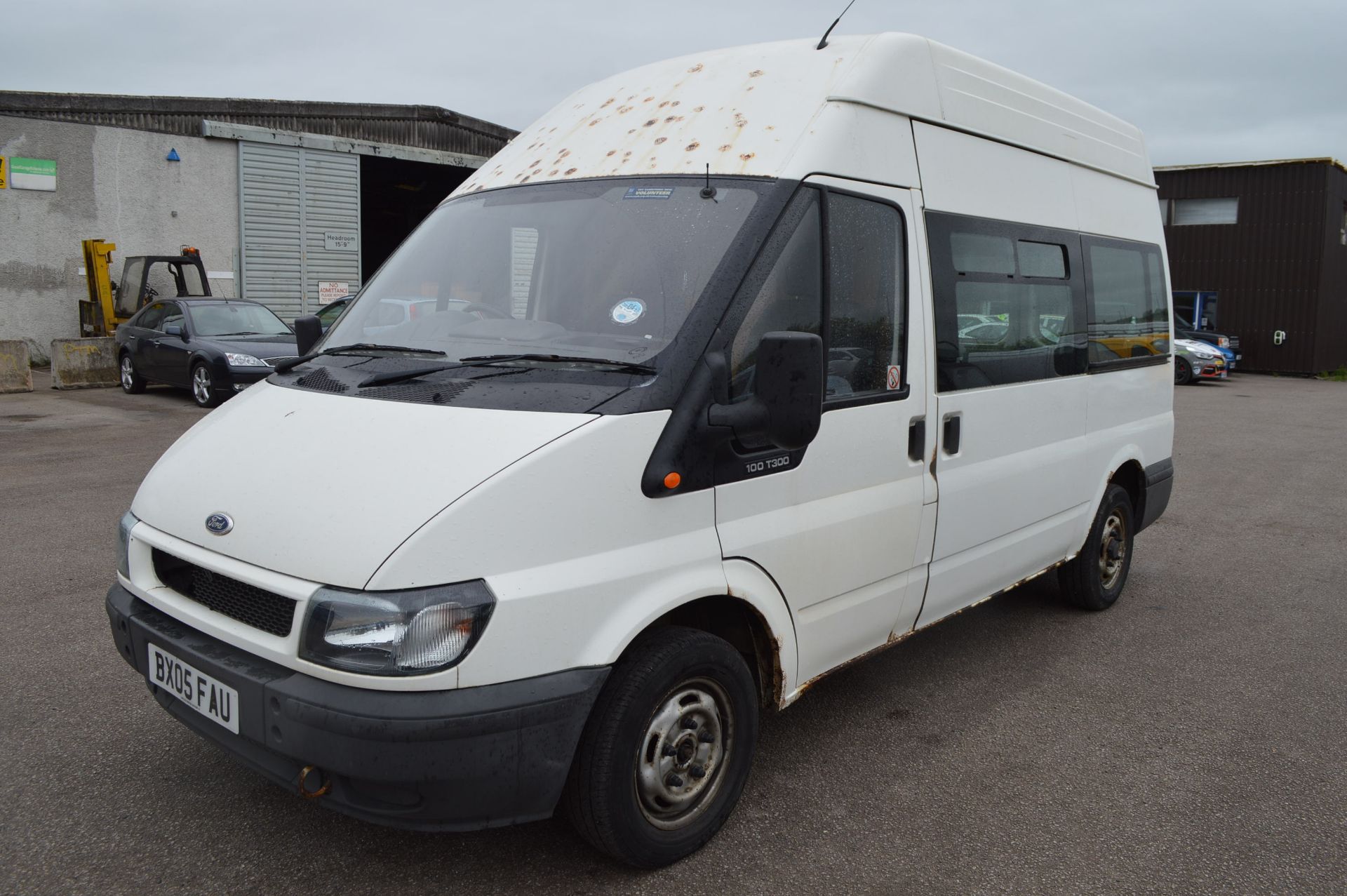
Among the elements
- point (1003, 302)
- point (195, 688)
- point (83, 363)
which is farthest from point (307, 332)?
point (83, 363)

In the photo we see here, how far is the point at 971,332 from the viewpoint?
397 cm

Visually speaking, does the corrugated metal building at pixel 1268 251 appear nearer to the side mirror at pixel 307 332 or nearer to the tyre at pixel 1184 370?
the tyre at pixel 1184 370

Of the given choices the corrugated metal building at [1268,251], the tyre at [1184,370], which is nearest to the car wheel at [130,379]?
the tyre at [1184,370]

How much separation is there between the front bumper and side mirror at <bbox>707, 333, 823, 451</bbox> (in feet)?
2.58

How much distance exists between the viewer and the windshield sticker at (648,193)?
3.23 meters

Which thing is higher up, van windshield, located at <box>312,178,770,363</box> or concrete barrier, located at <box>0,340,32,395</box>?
van windshield, located at <box>312,178,770,363</box>

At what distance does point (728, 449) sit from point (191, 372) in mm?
12652

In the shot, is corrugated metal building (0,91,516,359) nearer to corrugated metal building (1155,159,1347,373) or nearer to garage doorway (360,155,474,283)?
garage doorway (360,155,474,283)

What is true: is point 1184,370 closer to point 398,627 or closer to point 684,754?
point 684,754

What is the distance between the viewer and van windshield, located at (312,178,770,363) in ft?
9.89

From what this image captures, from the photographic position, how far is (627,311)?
3043 millimetres

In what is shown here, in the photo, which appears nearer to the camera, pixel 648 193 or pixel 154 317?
pixel 648 193

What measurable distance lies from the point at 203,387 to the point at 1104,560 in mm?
11767

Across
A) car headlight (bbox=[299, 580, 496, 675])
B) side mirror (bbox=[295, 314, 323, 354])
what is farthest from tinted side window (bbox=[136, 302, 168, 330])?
car headlight (bbox=[299, 580, 496, 675])
